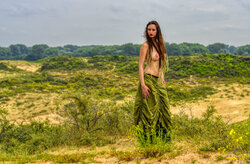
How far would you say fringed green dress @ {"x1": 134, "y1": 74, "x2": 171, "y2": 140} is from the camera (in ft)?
10.6

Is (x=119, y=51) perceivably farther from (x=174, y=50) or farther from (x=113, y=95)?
(x=113, y=95)

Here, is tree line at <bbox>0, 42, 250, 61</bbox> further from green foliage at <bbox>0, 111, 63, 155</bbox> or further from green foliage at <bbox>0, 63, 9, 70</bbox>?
green foliage at <bbox>0, 111, 63, 155</bbox>

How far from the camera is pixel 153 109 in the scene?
3.26 metres

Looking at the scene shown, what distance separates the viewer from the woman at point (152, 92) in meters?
3.24

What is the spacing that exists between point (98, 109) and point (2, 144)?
95.9 inches

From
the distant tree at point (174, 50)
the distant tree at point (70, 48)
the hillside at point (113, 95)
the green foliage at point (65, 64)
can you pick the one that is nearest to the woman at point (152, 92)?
the hillside at point (113, 95)

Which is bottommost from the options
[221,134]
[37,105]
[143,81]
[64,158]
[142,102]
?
[37,105]

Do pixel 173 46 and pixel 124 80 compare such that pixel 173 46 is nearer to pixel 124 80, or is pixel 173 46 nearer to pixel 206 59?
pixel 206 59

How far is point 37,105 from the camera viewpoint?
1301 cm

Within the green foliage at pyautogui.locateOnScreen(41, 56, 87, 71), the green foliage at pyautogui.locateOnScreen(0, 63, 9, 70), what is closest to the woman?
the green foliage at pyautogui.locateOnScreen(41, 56, 87, 71)

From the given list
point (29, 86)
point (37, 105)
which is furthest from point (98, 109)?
point (29, 86)

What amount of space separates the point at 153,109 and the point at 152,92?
25 cm

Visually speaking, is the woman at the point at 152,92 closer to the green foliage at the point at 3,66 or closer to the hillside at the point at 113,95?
the hillside at the point at 113,95

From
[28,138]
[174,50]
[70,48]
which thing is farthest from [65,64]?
[70,48]
